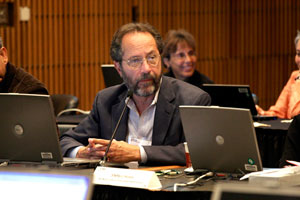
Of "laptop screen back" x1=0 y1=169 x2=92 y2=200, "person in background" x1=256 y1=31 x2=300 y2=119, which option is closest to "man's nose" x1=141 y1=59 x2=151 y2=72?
"laptop screen back" x1=0 y1=169 x2=92 y2=200

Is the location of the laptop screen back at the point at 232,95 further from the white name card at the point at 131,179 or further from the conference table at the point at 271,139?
the white name card at the point at 131,179

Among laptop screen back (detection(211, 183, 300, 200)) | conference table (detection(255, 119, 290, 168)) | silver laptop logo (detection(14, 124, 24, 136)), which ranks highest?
laptop screen back (detection(211, 183, 300, 200))

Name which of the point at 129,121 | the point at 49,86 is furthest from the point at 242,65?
the point at 129,121

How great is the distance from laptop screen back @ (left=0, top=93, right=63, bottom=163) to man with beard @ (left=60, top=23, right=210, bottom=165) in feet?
1.53

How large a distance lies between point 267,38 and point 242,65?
0.56 meters

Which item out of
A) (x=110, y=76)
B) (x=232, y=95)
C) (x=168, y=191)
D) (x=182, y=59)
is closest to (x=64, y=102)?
(x=110, y=76)

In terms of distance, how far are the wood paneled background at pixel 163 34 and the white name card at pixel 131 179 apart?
17.3ft

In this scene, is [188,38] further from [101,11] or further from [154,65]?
[154,65]

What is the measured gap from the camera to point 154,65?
4199mm

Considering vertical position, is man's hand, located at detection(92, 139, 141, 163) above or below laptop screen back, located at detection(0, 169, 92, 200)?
below

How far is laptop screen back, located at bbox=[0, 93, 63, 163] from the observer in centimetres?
354

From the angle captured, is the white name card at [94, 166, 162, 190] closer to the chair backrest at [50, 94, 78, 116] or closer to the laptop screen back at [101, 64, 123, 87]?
the laptop screen back at [101, 64, 123, 87]

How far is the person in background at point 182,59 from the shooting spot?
293 inches

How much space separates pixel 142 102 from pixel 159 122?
0.60ft
